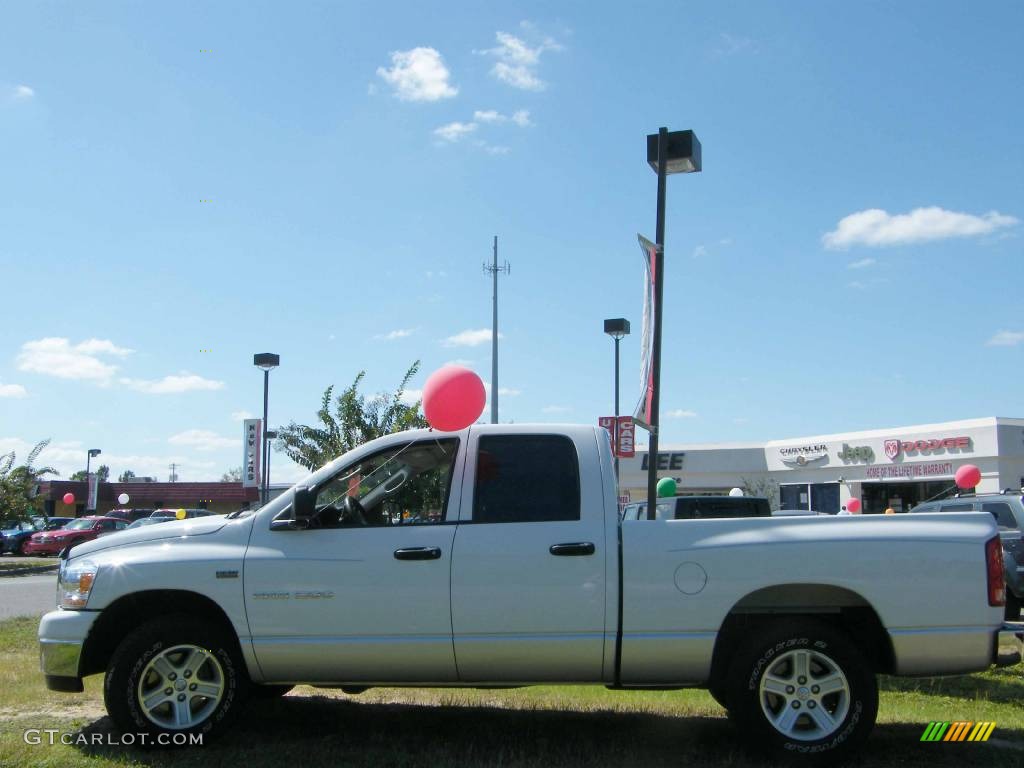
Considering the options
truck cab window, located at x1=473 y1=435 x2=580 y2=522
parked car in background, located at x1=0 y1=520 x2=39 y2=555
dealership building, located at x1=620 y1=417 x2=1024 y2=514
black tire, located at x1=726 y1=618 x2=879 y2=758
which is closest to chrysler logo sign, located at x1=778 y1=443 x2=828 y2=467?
dealership building, located at x1=620 y1=417 x2=1024 y2=514

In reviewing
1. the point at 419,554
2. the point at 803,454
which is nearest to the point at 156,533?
the point at 419,554

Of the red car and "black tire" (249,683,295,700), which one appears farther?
the red car

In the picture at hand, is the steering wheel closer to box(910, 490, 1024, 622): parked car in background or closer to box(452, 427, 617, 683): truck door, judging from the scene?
box(452, 427, 617, 683): truck door

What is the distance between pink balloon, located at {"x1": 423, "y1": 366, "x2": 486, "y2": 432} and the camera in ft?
21.2

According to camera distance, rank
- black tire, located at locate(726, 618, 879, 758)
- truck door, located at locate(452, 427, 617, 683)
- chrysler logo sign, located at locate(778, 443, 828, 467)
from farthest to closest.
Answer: chrysler logo sign, located at locate(778, 443, 828, 467)
truck door, located at locate(452, 427, 617, 683)
black tire, located at locate(726, 618, 879, 758)

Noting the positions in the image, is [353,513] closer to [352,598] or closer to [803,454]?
[352,598]

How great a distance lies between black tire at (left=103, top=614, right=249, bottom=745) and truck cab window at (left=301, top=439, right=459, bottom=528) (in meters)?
0.97

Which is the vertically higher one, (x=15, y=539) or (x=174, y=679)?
(x=174, y=679)

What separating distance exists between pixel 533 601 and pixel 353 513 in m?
1.22

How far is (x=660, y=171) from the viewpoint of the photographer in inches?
384

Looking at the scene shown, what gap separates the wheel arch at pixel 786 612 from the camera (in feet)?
17.9

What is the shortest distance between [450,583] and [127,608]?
6.75 feet

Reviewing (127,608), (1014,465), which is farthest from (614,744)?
(1014,465)
